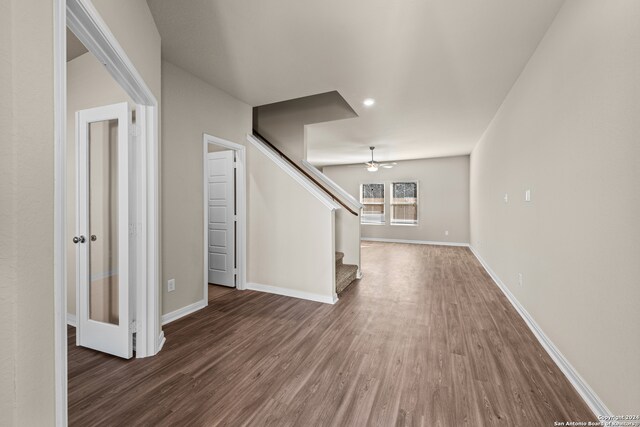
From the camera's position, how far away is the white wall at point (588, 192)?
4.47ft

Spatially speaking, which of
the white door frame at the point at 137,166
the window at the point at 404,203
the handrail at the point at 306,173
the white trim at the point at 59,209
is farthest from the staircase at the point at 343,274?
the window at the point at 404,203

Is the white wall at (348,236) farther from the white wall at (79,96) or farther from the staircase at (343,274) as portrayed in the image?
the white wall at (79,96)

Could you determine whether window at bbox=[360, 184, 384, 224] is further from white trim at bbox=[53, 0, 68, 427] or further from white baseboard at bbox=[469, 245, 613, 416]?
white trim at bbox=[53, 0, 68, 427]

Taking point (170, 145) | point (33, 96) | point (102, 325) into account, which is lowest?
point (102, 325)

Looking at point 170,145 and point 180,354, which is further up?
point 170,145

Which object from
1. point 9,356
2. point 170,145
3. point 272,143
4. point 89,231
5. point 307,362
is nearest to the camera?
point 9,356

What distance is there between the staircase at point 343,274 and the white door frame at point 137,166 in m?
2.19

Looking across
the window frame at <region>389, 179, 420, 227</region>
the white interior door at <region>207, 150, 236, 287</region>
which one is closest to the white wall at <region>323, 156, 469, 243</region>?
the window frame at <region>389, 179, 420, 227</region>

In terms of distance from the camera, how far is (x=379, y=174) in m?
9.34

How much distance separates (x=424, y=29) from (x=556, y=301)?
2428mm

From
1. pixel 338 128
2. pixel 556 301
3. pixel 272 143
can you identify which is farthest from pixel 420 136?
pixel 556 301

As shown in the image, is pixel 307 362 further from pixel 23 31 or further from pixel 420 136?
pixel 420 136

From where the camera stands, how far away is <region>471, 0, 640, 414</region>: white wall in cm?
136

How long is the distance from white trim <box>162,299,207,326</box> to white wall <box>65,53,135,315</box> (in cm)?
87
